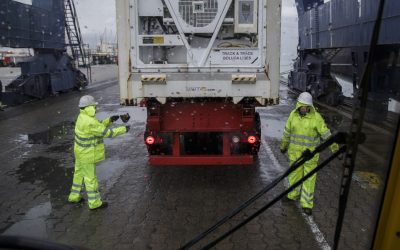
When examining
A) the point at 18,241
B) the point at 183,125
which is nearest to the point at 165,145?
the point at 183,125

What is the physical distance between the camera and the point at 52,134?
1123 cm

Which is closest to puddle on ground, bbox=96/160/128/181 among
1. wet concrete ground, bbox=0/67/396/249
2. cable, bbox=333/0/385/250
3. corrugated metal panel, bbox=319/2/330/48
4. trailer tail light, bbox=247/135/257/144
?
wet concrete ground, bbox=0/67/396/249

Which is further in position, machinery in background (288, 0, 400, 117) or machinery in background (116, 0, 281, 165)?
machinery in background (288, 0, 400, 117)

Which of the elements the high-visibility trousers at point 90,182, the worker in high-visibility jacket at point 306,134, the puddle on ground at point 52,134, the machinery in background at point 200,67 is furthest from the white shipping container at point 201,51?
the puddle on ground at point 52,134

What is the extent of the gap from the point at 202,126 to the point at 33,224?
2.92 m

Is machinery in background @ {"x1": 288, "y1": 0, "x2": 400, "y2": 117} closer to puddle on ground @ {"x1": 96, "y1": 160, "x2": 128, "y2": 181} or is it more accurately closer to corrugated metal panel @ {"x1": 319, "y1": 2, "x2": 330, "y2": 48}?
corrugated metal panel @ {"x1": 319, "y1": 2, "x2": 330, "y2": 48}

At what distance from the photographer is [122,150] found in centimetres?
922

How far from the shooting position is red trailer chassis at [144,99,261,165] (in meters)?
6.43

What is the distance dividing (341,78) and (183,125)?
14168 mm

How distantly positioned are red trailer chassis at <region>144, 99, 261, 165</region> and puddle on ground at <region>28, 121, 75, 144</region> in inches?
192

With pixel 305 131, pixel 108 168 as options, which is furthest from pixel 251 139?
pixel 108 168

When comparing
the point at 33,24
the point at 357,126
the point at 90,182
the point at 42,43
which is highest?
the point at 33,24

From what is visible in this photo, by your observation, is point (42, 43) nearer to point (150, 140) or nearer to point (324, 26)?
point (324, 26)

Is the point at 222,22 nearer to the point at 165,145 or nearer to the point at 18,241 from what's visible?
the point at 165,145
